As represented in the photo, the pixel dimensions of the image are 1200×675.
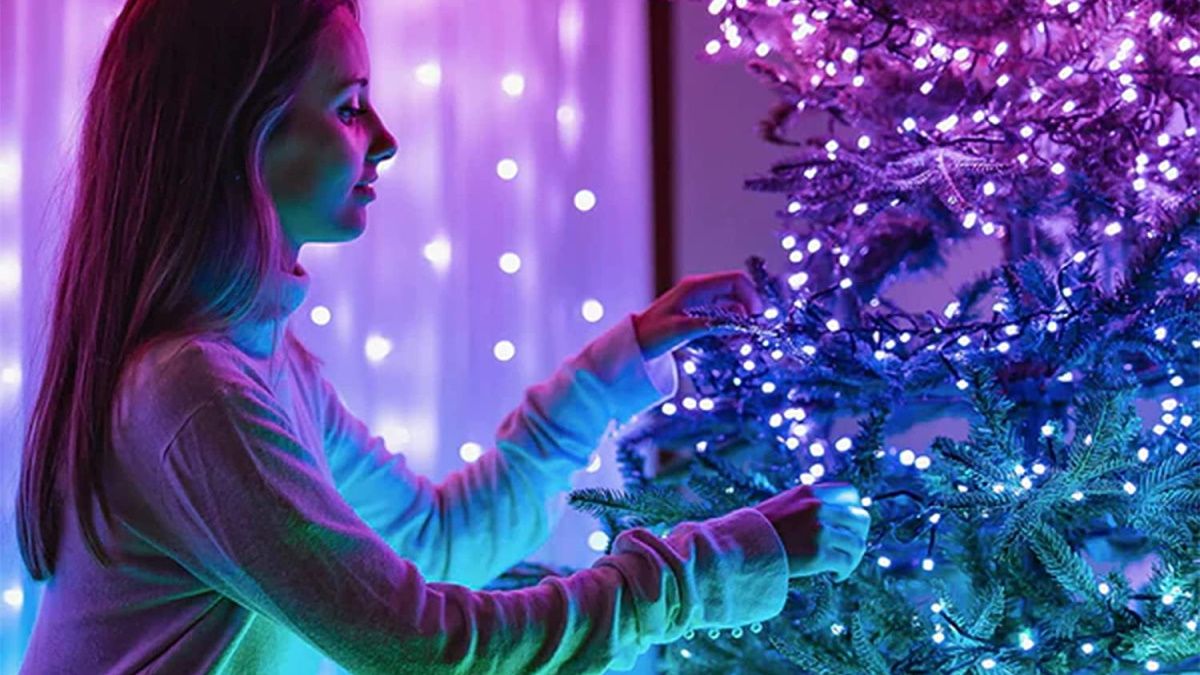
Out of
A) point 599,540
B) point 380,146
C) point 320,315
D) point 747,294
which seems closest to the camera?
point 380,146

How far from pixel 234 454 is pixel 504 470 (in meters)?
0.51

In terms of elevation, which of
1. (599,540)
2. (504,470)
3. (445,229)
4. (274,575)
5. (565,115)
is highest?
(565,115)

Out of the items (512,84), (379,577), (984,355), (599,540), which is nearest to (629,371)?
(599,540)

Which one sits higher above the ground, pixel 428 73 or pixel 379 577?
pixel 428 73

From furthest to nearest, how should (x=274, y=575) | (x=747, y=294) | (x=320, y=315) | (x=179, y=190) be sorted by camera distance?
(x=320, y=315) < (x=747, y=294) < (x=179, y=190) < (x=274, y=575)

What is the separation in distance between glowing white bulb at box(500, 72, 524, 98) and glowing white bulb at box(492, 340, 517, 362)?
367 mm

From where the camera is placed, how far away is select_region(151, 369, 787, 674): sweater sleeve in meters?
1.02

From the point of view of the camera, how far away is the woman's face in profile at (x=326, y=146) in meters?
1.17

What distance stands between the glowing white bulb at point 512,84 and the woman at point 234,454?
68cm

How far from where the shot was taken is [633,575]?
1.10 m

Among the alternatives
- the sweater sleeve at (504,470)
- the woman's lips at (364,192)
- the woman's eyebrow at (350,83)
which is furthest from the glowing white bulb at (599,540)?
the woman's eyebrow at (350,83)

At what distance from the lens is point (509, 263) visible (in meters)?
1.90

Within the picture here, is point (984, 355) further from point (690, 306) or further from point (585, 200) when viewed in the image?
point (585, 200)

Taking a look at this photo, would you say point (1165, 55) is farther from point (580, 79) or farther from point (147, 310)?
point (147, 310)
